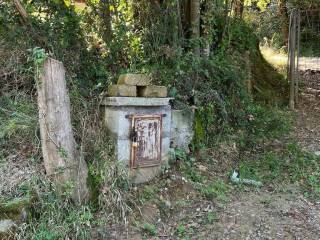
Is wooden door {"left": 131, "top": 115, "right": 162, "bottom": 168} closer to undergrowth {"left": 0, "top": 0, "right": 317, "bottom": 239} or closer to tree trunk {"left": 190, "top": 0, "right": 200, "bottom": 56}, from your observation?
undergrowth {"left": 0, "top": 0, "right": 317, "bottom": 239}

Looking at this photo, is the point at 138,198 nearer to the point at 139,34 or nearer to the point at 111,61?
the point at 111,61

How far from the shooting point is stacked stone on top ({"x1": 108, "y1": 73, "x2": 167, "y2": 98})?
451cm

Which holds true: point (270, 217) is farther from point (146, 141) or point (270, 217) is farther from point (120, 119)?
point (120, 119)

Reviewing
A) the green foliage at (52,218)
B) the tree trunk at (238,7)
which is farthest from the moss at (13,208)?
the tree trunk at (238,7)

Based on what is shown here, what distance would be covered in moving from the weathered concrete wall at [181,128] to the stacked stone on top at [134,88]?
560mm

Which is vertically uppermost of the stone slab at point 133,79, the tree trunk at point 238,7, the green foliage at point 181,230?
the tree trunk at point 238,7

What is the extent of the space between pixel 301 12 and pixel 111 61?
231 inches

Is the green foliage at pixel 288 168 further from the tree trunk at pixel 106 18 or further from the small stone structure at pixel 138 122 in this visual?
the tree trunk at pixel 106 18

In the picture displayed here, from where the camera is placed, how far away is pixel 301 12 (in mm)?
9336

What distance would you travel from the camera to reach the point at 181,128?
5391 millimetres

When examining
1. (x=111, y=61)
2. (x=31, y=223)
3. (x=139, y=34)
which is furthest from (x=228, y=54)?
(x=31, y=223)

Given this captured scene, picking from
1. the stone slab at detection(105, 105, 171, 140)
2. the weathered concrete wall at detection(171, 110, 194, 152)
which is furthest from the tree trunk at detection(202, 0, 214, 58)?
the stone slab at detection(105, 105, 171, 140)

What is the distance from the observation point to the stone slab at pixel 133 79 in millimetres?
4543

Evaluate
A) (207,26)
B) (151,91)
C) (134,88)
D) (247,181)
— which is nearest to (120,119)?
(134,88)
